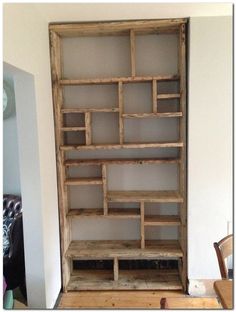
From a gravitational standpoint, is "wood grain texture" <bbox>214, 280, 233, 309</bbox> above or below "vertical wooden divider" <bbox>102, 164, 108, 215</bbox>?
below

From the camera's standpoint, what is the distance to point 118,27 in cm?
227

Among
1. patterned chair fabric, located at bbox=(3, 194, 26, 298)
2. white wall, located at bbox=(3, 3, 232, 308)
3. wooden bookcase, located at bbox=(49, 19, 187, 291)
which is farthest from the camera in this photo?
wooden bookcase, located at bbox=(49, 19, 187, 291)

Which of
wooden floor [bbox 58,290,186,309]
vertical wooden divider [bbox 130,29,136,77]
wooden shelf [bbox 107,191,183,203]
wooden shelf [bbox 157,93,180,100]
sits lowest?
wooden floor [bbox 58,290,186,309]

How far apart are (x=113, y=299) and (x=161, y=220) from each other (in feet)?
2.60

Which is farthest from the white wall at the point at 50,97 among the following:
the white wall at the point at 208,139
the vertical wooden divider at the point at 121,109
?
the vertical wooden divider at the point at 121,109

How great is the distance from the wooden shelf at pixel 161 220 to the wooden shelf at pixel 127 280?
55 centimetres

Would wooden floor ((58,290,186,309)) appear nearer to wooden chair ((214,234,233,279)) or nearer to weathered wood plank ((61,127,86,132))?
wooden chair ((214,234,233,279))

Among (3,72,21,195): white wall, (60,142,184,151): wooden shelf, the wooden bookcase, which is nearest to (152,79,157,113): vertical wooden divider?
the wooden bookcase

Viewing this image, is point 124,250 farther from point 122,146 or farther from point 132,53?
point 132,53

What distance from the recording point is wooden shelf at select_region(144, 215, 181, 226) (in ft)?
7.97

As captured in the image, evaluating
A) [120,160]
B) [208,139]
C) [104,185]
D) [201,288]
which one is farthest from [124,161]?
[201,288]

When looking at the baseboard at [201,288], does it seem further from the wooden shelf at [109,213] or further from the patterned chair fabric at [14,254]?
the patterned chair fabric at [14,254]

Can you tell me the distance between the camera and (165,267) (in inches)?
106

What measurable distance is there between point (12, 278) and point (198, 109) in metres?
2.09
